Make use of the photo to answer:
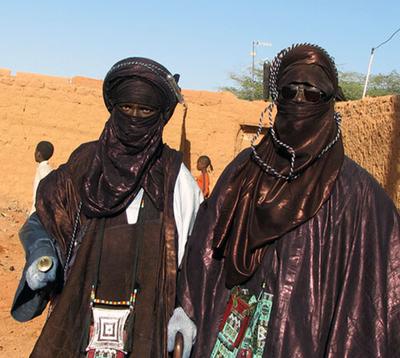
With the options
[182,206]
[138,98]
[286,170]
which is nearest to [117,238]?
[182,206]

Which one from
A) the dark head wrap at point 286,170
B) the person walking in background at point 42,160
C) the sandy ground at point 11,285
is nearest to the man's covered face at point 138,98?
the dark head wrap at point 286,170

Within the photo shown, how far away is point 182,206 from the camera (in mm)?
3154

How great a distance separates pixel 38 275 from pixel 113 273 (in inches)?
13.7

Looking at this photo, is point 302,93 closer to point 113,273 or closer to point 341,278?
point 341,278

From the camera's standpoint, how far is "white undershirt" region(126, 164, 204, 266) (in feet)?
10.2

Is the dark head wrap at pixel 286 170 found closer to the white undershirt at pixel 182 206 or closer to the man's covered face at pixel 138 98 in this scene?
the white undershirt at pixel 182 206

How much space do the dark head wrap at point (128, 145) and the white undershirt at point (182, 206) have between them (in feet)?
0.22

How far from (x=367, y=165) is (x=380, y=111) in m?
0.71

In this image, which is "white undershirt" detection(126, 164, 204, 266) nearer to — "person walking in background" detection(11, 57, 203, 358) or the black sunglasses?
"person walking in background" detection(11, 57, 203, 358)

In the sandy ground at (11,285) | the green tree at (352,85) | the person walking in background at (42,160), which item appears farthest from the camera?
the green tree at (352,85)

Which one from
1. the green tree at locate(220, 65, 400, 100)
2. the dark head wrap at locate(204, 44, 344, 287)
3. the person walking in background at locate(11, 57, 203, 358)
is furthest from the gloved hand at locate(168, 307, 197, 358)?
the green tree at locate(220, 65, 400, 100)

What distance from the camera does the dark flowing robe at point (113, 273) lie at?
2.99 meters

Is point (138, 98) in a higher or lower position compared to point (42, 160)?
lower

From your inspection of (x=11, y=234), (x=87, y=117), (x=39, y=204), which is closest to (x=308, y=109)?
(x=39, y=204)
